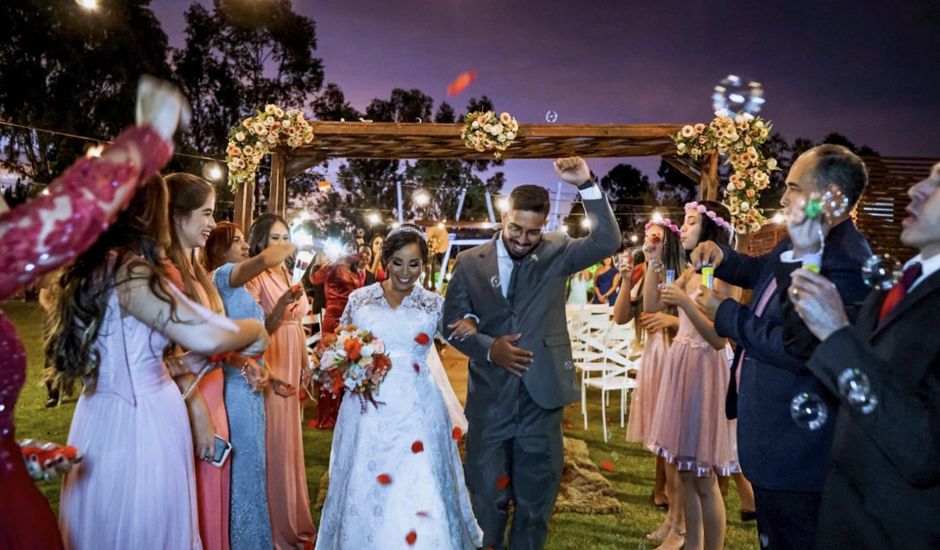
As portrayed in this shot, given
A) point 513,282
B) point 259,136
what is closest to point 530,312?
point 513,282

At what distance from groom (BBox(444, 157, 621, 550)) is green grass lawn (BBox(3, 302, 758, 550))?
1271 mm

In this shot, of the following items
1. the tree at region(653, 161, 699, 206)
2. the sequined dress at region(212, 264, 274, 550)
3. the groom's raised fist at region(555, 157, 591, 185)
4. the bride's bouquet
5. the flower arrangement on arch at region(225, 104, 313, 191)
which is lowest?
the sequined dress at region(212, 264, 274, 550)

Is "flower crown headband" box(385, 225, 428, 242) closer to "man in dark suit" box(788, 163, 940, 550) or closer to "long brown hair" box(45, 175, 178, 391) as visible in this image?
"long brown hair" box(45, 175, 178, 391)

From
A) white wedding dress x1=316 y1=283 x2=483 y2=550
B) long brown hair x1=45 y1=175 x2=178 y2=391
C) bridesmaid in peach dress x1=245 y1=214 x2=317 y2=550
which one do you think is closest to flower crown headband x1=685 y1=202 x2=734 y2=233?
white wedding dress x1=316 y1=283 x2=483 y2=550

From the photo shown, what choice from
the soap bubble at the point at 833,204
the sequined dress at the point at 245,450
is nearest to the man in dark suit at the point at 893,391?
the soap bubble at the point at 833,204

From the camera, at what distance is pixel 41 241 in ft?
5.38

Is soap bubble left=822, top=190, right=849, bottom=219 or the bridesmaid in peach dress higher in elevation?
soap bubble left=822, top=190, right=849, bottom=219

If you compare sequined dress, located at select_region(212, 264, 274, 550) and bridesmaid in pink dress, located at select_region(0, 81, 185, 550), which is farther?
sequined dress, located at select_region(212, 264, 274, 550)

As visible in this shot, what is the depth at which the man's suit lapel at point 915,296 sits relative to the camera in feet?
6.41

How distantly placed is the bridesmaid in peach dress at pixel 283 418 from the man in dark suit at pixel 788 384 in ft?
10.1

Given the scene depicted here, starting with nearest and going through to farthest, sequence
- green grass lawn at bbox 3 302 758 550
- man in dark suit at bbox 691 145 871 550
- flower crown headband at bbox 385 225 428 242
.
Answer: man in dark suit at bbox 691 145 871 550
flower crown headband at bbox 385 225 428 242
green grass lawn at bbox 3 302 758 550

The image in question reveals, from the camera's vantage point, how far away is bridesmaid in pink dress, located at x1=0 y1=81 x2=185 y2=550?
5.38ft

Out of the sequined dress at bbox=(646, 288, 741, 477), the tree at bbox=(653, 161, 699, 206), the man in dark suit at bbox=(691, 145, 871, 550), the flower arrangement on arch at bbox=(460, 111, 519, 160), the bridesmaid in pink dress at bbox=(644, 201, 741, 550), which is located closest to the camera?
the man in dark suit at bbox=(691, 145, 871, 550)

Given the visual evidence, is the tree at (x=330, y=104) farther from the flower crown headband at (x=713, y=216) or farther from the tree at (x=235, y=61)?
the flower crown headband at (x=713, y=216)
